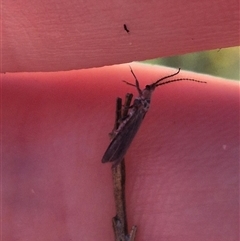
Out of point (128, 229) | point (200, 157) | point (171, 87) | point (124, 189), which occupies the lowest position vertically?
point (128, 229)

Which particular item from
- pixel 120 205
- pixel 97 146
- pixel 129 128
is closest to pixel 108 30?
pixel 129 128

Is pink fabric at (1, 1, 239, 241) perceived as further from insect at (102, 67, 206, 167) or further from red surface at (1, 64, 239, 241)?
insect at (102, 67, 206, 167)

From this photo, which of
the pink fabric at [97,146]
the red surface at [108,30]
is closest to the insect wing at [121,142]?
the pink fabric at [97,146]

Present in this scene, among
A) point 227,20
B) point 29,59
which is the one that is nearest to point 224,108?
point 227,20

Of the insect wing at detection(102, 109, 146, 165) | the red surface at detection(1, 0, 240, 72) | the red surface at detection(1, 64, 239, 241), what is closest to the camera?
the red surface at detection(1, 0, 240, 72)

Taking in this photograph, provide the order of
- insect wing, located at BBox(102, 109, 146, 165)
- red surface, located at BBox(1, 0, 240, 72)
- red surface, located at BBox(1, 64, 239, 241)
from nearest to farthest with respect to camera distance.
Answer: red surface, located at BBox(1, 0, 240, 72) → insect wing, located at BBox(102, 109, 146, 165) → red surface, located at BBox(1, 64, 239, 241)

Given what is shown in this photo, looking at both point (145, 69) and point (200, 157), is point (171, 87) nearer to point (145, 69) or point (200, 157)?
point (145, 69)

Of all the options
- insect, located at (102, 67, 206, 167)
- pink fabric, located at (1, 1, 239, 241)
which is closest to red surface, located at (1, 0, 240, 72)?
pink fabric, located at (1, 1, 239, 241)

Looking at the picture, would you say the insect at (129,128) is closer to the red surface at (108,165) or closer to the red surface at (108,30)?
the red surface at (108,165)
